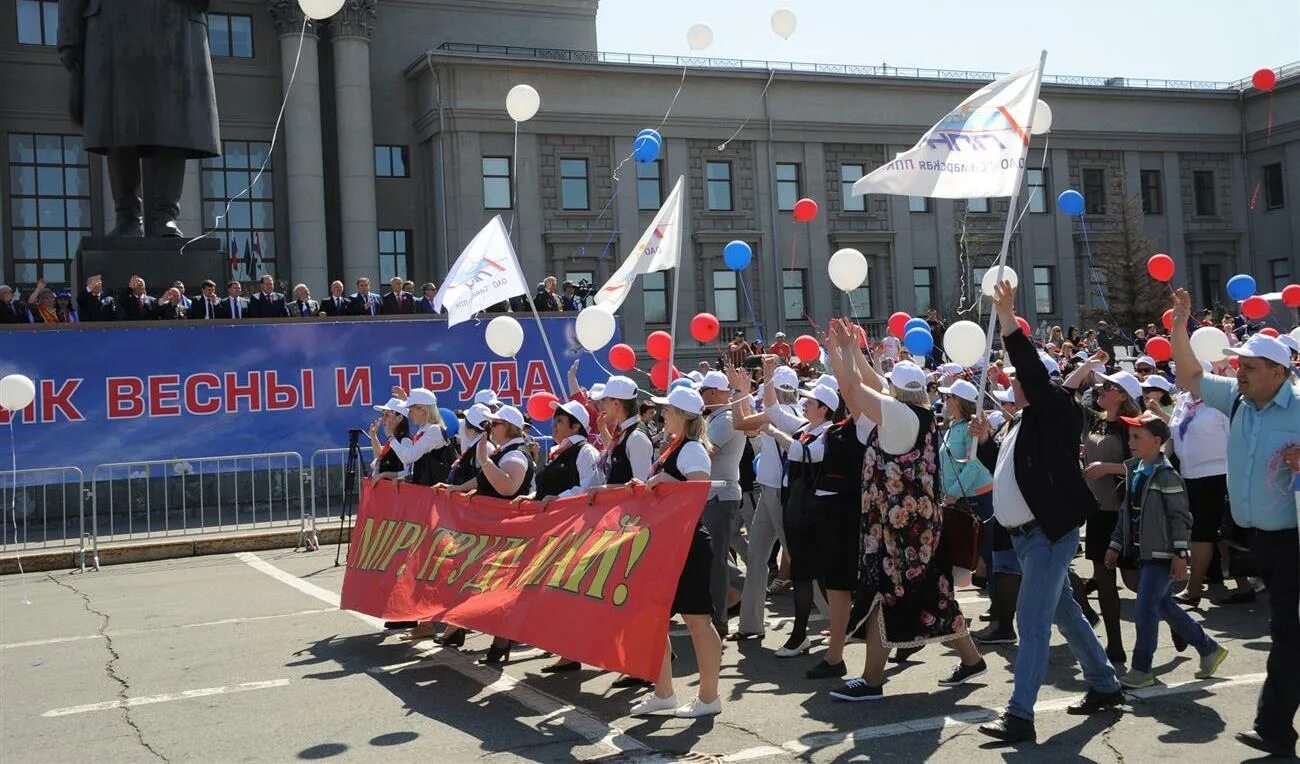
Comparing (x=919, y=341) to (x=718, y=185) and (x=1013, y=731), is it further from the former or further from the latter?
(x=718, y=185)

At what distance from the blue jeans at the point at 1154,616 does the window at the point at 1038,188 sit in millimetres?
45263

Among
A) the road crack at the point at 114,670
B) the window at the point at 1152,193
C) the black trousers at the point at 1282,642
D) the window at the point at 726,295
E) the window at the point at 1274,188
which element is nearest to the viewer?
the black trousers at the point at 1282,642

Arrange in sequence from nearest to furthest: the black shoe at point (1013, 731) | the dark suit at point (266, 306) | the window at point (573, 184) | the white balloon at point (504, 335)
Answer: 1. the black shoe at point (1013, 731)
2. the white balloon at point (504, 335)
3. the dark suit at point (266, 306)
4. the window at point (573, 184)

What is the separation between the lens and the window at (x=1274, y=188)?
5550 centimetres

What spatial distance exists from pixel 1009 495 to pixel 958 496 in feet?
10.1

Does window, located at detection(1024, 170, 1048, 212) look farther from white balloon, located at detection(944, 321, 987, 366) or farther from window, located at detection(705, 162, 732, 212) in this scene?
white balloon, located at detection(944, 321, 987, 366)

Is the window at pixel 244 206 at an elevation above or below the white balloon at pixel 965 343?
above

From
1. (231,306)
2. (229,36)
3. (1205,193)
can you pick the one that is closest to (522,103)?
(231,306)

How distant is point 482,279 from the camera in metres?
13.4

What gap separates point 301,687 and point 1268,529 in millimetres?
5868

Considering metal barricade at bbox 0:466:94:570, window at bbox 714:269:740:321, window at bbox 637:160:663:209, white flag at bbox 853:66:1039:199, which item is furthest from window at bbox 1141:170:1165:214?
white flag at bbox 853:66:1039:199

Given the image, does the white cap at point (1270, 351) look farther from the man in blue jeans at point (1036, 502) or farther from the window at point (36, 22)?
the window at point (36, 22)

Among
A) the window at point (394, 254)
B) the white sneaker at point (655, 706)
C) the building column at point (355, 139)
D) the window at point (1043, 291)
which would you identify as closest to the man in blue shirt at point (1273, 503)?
the white sneaker at point (655, 706)

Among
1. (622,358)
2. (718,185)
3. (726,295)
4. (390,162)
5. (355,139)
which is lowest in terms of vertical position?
(622,358)
